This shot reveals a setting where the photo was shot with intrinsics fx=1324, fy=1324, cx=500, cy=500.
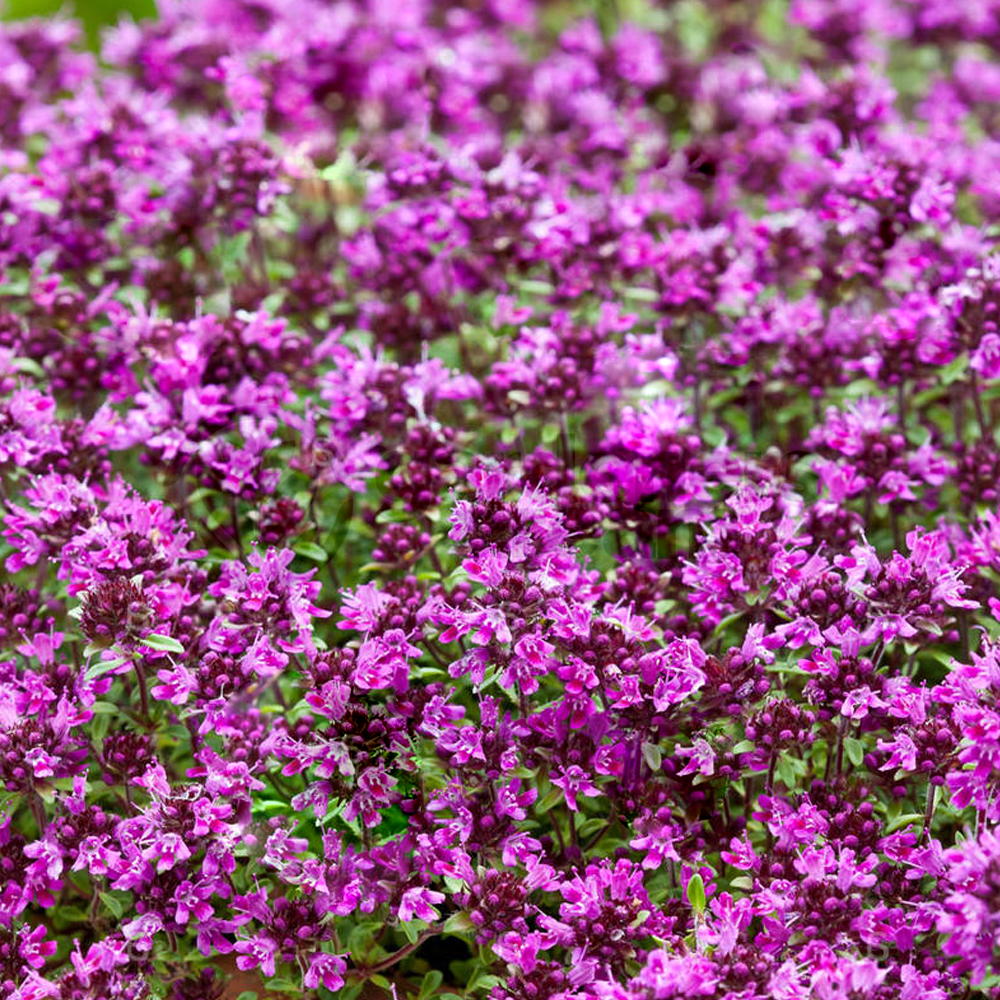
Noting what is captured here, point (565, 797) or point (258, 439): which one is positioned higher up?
point (258, 439)

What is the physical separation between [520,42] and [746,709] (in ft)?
14.8

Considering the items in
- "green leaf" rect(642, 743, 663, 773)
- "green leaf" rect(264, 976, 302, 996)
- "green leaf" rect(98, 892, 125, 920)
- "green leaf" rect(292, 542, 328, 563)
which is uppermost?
"green leaf" rect(642, 743, 663, 773)

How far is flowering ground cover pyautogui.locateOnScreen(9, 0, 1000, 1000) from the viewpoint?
2.68 meters

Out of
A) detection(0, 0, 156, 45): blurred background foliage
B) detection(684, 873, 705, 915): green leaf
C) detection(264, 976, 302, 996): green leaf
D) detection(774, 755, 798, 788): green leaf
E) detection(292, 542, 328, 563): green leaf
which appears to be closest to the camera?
detection(684, 873, 705, 915): green leaf

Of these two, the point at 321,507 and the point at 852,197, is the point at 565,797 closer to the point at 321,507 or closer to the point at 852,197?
the point at 321,507

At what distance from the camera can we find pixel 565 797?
281 centimetres

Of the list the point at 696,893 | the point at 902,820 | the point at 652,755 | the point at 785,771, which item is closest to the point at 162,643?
the point at 652,755

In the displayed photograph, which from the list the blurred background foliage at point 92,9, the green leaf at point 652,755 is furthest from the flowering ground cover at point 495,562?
the blurred background foliage at point 92,9

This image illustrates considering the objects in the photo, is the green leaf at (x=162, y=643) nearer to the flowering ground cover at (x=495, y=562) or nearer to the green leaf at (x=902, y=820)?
the flowering ground cover at (x=495, y=562)

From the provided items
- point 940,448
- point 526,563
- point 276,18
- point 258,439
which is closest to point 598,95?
point 276,18

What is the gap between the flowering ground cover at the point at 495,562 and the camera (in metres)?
2.68

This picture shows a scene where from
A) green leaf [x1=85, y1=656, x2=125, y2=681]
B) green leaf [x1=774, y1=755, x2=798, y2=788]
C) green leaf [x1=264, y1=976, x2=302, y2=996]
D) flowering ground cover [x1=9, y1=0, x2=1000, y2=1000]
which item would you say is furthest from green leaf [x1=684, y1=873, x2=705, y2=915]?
green leaf [x1=85, y1=656, x2=125, y2=681]

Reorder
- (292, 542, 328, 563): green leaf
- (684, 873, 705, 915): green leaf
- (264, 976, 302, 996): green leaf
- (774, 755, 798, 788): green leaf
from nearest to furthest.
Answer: (684, 873, 705, 915): green leaf
(264, 976, 302, 996): green leaf
(774, 755, 798, 788): green leaf
(292, 542, 328, 563): green leaf

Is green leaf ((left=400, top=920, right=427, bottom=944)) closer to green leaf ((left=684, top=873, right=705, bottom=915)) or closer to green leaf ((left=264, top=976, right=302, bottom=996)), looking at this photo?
green leaf ((left=264, top=976, right=302, bottom=996))
